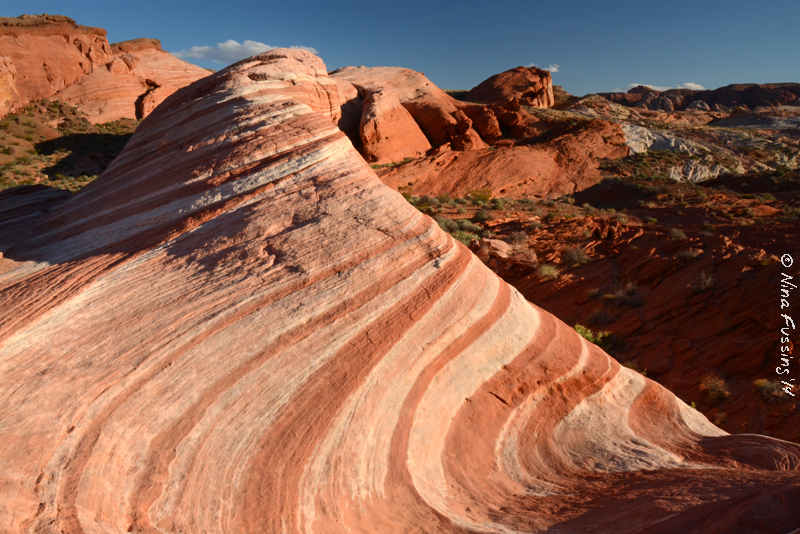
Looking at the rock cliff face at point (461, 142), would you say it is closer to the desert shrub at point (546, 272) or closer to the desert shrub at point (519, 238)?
the desert shrub at point (519, 238)

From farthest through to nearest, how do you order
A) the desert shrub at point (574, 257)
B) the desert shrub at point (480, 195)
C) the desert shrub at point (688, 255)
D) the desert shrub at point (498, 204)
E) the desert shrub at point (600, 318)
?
the desert shrub at point (480, 195) → the desert shrub at point (498, 204) → the desert shrub at point (574, 257) → the desert shrub at point (688, 255) → the desert shrub at point (600, 318)

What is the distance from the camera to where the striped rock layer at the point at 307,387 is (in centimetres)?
300

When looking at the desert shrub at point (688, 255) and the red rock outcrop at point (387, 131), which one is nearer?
the desert shrub at point (688, 255)

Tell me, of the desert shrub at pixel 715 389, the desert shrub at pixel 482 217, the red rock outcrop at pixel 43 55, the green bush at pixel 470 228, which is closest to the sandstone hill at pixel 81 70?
the red rock outcrop at pixel 43 55

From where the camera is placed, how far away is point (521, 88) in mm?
51781

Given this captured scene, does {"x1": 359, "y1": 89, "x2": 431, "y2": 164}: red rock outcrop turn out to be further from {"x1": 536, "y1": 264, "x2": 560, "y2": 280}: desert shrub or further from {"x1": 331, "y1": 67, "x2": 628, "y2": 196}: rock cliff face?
{"x1": 536, "y1": 264, "x2": 560, "y2": 280}: desert shrub

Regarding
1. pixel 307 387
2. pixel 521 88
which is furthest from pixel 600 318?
pixel 521 88

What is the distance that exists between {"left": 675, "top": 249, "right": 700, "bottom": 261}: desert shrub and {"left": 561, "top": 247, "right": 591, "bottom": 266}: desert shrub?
7.78 ft

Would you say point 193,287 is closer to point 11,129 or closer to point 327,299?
point 327,299

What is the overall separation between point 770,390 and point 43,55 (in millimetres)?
46851

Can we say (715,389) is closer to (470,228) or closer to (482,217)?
(470,228)

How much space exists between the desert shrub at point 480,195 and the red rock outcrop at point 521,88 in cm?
2865

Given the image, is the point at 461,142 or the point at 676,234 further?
the point at 461,142

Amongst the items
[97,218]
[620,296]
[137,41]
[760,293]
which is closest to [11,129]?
[137,41]
